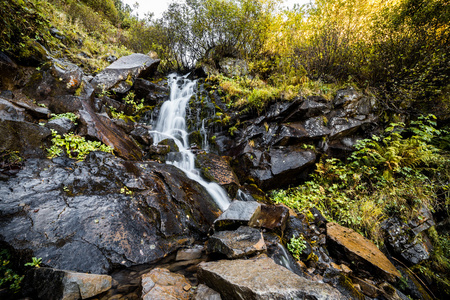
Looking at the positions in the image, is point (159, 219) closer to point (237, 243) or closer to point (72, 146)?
point (237, 243)

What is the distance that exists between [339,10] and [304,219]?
8.89m

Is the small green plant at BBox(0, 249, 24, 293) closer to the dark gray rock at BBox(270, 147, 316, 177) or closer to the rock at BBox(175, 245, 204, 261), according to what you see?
the rock at BBox(175, 245, 204, 261)

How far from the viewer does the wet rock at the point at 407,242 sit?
153 inches

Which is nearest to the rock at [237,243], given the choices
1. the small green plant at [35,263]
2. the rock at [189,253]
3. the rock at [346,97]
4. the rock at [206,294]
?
the rock at [189,253]

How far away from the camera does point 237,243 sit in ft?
9.56

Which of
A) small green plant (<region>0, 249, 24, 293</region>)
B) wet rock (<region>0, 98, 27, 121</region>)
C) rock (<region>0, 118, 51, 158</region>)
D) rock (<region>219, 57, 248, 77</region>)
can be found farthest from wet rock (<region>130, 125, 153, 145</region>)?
rock (<region>219, 57, 248, 77</region>)

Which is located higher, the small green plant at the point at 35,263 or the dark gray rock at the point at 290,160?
the dark gray rock at the point at 290,160

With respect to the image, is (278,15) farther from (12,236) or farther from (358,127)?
(12,236)

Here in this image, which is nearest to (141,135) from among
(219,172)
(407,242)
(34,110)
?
(34,110)

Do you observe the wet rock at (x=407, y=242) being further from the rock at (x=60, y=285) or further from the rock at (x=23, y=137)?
the rock at (x=23, y=137)

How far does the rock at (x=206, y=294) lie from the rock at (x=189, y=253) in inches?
38.4

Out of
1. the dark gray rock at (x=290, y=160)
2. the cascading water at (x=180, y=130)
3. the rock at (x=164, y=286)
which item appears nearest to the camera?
the rock at (x=164, y=286)

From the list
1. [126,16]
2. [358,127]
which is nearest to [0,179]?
[358,127]

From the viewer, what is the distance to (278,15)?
32.7 feet
